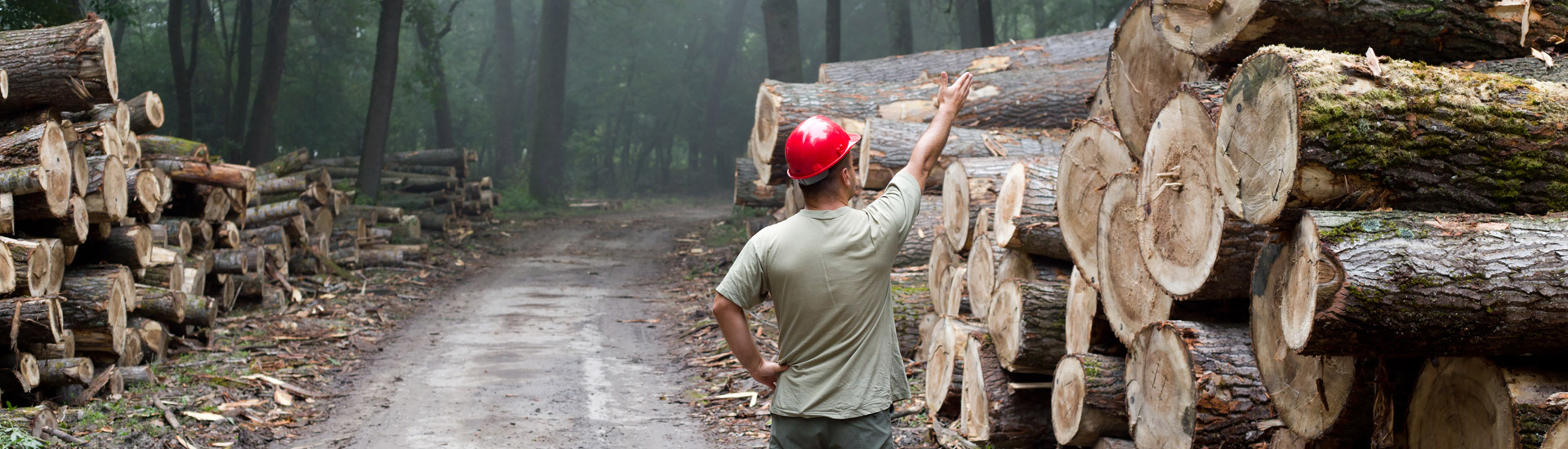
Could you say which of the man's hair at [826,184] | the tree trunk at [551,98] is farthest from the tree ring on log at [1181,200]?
Result: the tree trunk at [551,98]

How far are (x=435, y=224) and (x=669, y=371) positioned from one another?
9.69 metres

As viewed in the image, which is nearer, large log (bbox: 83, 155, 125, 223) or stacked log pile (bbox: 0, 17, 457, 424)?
stacked log pile (bbox: 0, 17, 457, 424)

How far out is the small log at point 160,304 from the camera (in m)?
7.60

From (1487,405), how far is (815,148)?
6.61 ft

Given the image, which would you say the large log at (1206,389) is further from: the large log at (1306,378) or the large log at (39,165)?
the large log at (39,165)

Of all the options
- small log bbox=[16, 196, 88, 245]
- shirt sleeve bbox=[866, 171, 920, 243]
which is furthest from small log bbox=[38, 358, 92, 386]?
shirt sleeve bbox=[866, 171, 920, 243]

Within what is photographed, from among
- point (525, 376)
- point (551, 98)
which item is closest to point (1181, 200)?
point (525, 376)

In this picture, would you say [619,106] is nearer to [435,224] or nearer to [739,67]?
[739,67]

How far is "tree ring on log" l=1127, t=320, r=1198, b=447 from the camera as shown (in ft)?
Answer: 12.7

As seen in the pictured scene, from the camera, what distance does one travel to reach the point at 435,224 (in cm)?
1638

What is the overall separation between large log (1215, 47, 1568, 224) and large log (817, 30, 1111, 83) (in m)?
7.63

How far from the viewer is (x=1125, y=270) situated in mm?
4410

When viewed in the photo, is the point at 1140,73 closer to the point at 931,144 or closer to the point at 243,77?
the point at 931,144

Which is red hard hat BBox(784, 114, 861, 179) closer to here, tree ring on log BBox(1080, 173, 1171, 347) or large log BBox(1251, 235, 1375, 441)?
large log BBox(1251, 235, 1375, 441)
